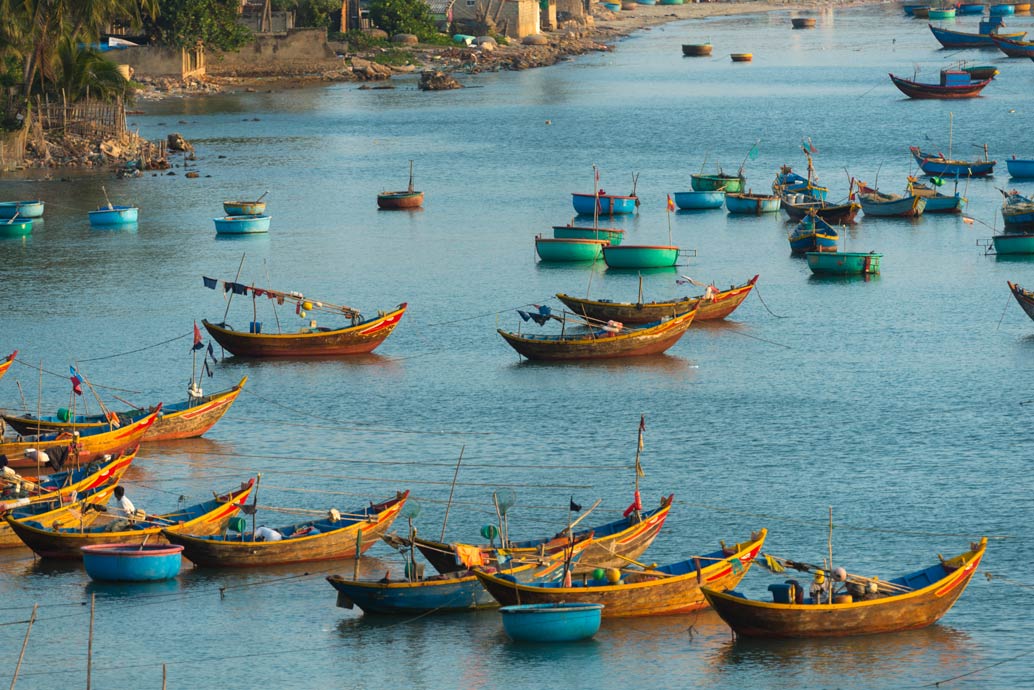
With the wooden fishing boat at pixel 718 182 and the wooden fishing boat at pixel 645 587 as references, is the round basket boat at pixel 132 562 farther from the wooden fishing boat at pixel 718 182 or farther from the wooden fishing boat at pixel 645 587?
the wooden fishing boat at pixel 718 182

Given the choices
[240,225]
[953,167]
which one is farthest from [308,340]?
[953,167]

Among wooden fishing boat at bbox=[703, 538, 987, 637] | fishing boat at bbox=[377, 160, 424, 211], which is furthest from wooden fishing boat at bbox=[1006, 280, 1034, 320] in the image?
fishing boat at bbox=[377, 160, 424, 211]

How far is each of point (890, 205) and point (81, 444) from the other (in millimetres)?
56305

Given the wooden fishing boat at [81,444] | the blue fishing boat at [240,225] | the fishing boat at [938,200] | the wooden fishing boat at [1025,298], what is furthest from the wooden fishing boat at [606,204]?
the wooden fishing boat at [81,444]

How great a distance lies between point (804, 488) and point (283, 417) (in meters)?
17.6

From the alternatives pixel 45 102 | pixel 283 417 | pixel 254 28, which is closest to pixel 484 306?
pixel 283 417

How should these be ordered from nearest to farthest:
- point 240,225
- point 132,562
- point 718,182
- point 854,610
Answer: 1. point 854,610
2. point 132,562
3. point 240,225
4. point 718,182

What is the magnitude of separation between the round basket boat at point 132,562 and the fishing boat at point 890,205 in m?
60.8

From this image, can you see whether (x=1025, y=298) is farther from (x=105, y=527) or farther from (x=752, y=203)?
(x=105, y=527)

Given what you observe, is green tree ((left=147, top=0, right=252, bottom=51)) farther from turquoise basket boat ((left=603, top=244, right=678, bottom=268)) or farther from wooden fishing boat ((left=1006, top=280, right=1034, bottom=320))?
wooden fishing boat ((left=1006, top=280, right=1034, bottom=320))

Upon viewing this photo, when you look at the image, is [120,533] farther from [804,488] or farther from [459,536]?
[804,488]

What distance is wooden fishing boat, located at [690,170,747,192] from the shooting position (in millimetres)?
98625

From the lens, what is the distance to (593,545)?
124 feet

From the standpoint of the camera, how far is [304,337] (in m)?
61.9
